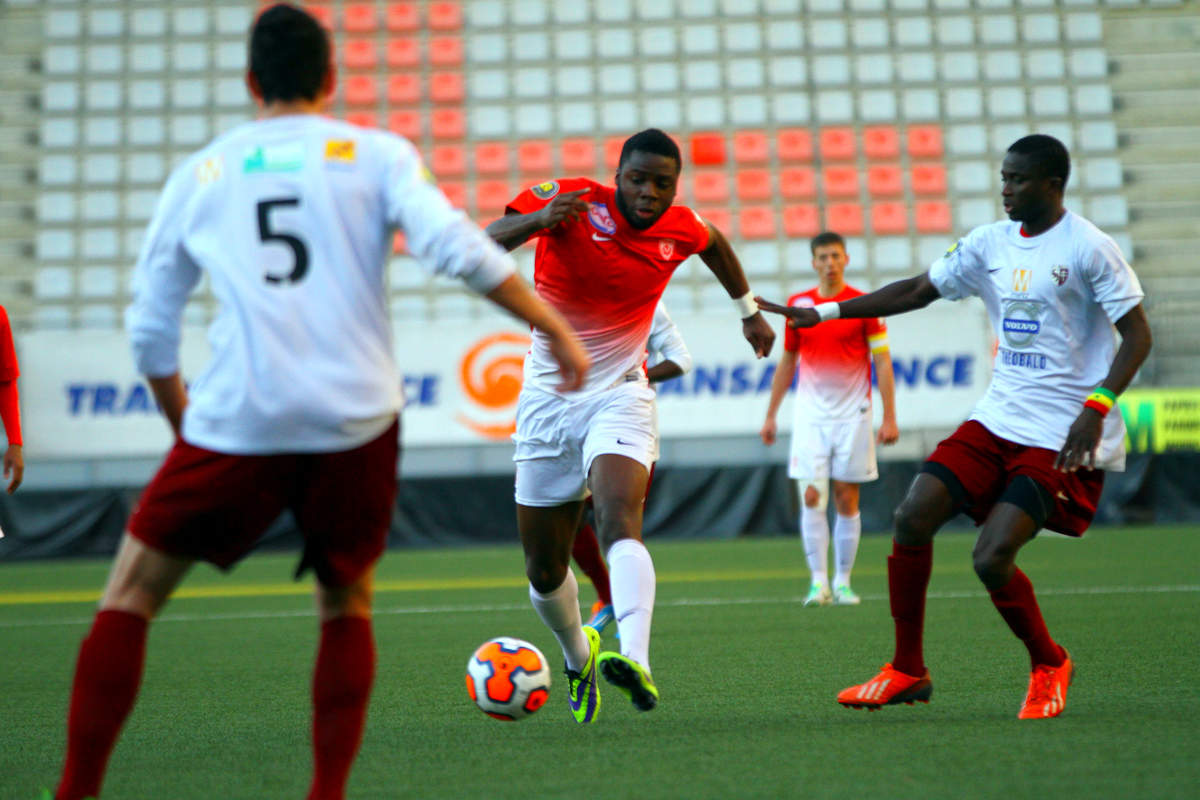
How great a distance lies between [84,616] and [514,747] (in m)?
6.29

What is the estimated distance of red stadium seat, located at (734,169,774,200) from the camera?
19.6 meters

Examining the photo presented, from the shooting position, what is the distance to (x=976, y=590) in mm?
9523

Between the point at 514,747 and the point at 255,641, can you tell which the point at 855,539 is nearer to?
the point at 255,641

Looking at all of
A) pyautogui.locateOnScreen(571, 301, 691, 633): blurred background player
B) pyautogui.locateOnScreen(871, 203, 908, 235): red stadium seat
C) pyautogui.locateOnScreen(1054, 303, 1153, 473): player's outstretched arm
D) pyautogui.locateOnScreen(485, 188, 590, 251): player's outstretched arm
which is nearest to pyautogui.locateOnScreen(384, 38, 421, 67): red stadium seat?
pyautogui.locateOnScreen(871, 203, 908, 235): red stadium seat

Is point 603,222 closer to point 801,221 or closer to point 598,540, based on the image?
point 598,540

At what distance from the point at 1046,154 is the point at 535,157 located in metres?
15.5

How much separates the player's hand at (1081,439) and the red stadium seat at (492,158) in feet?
52.3

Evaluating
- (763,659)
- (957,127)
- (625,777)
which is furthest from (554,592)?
(957,127)

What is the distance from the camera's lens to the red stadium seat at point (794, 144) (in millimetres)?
19859

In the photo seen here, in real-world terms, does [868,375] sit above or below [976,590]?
above

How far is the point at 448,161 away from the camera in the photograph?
19812 mm

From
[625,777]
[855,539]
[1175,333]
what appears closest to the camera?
[625,777]

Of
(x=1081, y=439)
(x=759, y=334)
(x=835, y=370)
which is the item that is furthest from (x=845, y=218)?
(x=1081, y=439)

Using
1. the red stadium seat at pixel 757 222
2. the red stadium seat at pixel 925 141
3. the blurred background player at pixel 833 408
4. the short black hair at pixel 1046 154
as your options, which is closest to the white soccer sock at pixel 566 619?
the short black hair at pixel 1046 154
